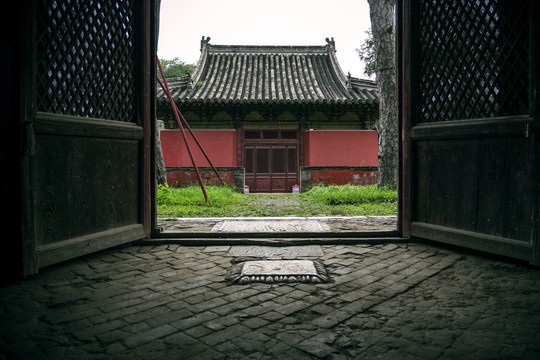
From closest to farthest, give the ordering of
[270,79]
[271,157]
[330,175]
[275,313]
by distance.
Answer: [275,313] < [330,175] < [271,157] < [270,79]

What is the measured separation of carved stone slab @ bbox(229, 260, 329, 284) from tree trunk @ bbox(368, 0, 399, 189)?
20.2 ft

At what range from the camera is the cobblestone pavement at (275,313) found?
1624 mm

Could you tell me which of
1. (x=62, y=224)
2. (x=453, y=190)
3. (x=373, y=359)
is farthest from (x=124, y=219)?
(x=453, y=190)

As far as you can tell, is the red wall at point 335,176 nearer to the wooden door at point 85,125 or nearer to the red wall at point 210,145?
the red wall at point 210,145

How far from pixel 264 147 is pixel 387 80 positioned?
602cm

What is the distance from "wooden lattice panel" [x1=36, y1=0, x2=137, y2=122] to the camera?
2.88 meters

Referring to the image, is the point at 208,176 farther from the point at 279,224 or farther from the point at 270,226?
the point at 270,226

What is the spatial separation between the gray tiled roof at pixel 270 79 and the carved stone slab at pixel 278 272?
32.2 ft

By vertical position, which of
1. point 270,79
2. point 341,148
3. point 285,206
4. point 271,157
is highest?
point 270,79

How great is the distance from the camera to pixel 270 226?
4.57m

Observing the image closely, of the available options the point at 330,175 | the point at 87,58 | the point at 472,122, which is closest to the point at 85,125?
the point at 87,58

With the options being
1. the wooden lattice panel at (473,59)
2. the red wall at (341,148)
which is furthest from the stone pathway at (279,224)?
the red wall at (341,148)

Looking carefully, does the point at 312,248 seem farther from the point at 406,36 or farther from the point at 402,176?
the point at 406,36

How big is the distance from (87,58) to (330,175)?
9786 mm
